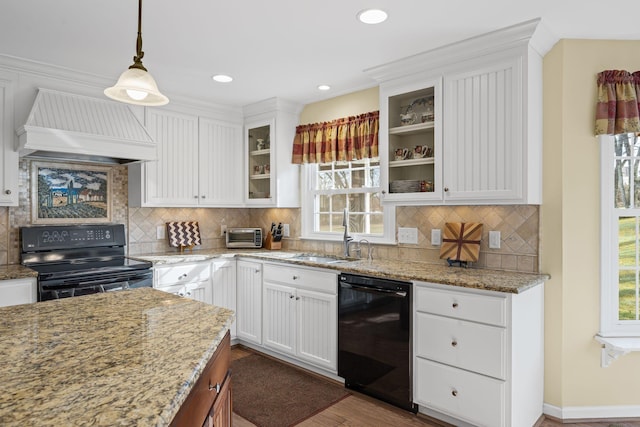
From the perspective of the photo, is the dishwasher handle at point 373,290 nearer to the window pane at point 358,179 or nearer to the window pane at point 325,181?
the window pane at point 358,179

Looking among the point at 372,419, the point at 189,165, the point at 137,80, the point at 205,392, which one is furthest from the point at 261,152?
the point at 205,392

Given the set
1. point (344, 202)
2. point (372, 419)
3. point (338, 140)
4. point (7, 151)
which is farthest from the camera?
point (344, 202)

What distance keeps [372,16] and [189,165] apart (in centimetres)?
240

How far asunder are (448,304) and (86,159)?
3046 mm

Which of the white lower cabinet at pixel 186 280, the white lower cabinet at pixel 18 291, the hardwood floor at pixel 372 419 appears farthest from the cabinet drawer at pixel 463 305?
the white lower cabinet at pixel 18 291

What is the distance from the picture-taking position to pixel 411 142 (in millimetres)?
3221

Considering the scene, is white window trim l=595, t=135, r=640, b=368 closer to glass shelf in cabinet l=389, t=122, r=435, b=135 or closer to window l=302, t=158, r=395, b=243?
glass shelf in cabinet l=389, t=122, r=435, b=135

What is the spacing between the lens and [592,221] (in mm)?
2670

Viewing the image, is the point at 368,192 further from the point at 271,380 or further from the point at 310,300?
the point at 271,380

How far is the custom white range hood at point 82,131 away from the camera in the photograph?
9.69 feet

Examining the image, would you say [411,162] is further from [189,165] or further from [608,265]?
[189,165]

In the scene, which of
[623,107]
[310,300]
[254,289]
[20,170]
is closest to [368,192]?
[310,300]

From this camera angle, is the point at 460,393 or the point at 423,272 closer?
the point at 460,393

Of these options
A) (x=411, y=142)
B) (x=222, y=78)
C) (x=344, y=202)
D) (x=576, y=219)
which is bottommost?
(x=576, y=219)
